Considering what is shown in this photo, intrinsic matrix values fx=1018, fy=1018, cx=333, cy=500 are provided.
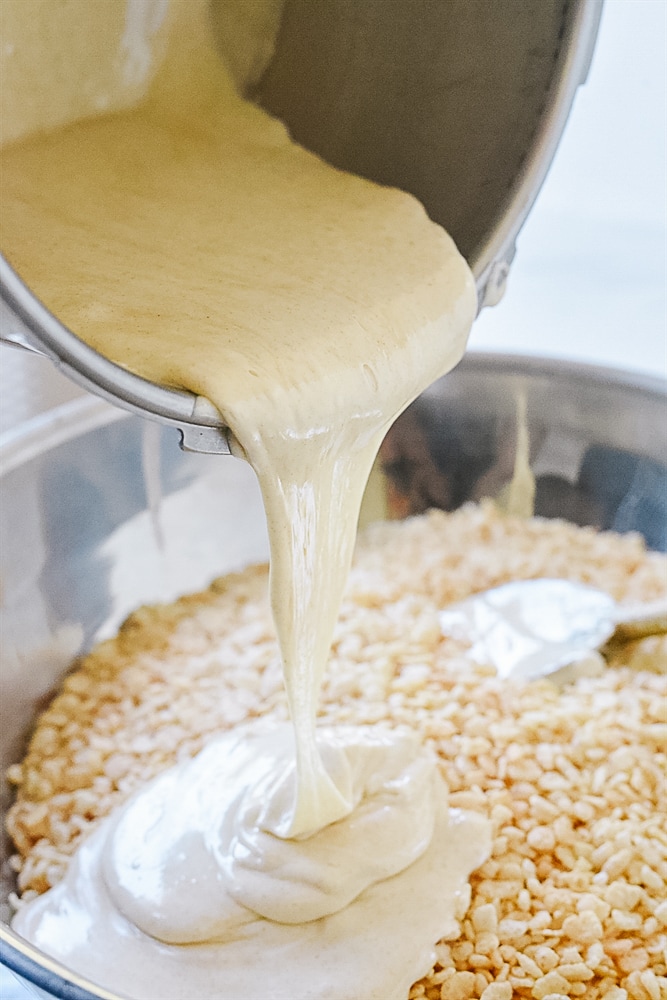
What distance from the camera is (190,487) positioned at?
1.25 metres

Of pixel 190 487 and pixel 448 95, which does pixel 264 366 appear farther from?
pixel 190 487

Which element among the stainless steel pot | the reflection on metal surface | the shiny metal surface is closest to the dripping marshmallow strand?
the shiny metal surface

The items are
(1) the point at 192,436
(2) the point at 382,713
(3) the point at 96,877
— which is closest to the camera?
(1) the point at 192,436

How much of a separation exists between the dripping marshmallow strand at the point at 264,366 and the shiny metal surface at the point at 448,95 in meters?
0.04

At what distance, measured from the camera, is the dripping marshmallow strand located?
71 centimetres

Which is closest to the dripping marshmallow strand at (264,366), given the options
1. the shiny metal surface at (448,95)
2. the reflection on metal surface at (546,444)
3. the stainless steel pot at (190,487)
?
the shiny metal surface at (448,95)

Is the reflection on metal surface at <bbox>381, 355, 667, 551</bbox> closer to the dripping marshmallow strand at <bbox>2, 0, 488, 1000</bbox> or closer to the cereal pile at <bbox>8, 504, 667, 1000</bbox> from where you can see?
the cereal pile at <bbox>8, 504, 667, 1000</bbox>

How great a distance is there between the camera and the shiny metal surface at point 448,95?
0.80 m

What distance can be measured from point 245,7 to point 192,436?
0.41 m

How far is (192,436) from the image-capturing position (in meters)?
0.68

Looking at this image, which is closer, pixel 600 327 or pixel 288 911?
pixel 288 911

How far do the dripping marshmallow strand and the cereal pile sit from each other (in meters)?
0.05

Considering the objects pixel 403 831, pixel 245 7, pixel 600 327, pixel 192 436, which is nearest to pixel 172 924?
pixel 403 831

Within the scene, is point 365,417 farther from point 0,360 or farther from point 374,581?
point 0,360
